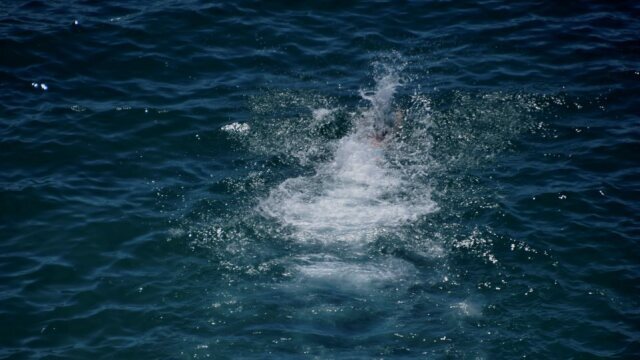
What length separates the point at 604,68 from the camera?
21.7 meters

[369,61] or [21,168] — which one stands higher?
[369,61]

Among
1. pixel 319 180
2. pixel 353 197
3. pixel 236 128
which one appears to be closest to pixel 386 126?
pixel 319 180

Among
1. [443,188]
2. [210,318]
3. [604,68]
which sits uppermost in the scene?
[604,68]

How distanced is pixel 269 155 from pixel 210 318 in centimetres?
592

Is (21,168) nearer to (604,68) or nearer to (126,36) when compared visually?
(126,36)

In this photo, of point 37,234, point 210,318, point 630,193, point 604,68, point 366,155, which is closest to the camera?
point 210,318

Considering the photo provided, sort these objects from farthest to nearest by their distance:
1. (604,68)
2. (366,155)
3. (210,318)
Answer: (604,68), (366,155), (210,318)

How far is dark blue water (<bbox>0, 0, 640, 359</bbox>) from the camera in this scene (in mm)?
13773

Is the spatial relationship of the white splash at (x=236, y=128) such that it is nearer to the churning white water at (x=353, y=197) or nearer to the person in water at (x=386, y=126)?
the churning white water at (x=353, y=197)

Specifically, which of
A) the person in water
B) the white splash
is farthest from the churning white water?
the white splash

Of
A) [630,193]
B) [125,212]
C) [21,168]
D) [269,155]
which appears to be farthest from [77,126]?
[630,193]

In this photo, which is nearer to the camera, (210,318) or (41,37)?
(210,318)

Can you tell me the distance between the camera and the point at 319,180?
58.2 ft

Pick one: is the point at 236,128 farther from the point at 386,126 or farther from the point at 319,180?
the point at 386,126
